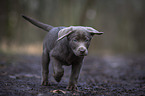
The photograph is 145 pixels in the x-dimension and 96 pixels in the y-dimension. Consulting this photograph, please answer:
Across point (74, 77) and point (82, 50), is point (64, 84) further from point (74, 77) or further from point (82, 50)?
point (82, 50)

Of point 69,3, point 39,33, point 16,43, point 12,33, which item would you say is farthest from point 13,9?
point 39,33

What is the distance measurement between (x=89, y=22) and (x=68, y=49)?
17.2m

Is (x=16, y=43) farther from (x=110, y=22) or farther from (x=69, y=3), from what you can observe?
(x=110, y=22)

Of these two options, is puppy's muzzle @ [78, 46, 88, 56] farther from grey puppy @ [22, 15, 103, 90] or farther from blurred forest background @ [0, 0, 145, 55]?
blurred forest background @ [0, 0, 145, 55]

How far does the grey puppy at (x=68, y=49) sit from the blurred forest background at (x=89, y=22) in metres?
11.3

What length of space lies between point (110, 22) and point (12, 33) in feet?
61.2

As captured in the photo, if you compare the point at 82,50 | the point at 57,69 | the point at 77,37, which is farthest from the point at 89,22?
the point at 82,50

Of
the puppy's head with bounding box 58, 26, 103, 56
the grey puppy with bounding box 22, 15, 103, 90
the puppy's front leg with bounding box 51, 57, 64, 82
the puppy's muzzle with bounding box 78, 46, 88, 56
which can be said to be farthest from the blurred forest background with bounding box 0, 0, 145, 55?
the puppy's muzzle with bounding box 78, 46, 88, 56

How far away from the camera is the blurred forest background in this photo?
58.0ft

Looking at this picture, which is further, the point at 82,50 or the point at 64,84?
the point at 64,84

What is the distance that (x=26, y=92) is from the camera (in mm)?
4004

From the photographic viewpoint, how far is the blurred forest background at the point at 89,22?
1767 cm

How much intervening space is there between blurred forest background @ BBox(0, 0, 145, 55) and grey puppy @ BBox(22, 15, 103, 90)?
37.1ft

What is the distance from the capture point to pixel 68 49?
14.5 feet
